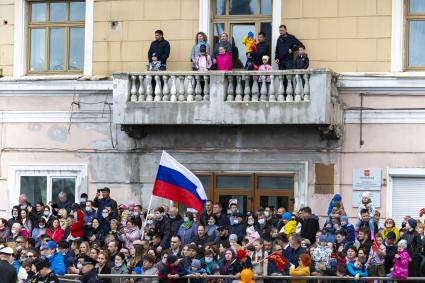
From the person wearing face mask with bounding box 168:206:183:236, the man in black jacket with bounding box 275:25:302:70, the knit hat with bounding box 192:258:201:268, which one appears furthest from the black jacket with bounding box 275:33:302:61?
the knit hat with bounding box 192:258:201:268

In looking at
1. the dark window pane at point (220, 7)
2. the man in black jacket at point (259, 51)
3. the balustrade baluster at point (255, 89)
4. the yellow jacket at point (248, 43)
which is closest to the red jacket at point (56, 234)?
the balustrade baluster at point (255, 89)

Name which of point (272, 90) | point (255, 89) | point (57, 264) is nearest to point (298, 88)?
point (272, 90)

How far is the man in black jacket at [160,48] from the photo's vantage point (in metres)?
35.0

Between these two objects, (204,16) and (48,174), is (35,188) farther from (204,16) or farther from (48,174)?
(204,16)

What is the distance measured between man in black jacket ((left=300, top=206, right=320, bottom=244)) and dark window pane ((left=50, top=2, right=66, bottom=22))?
377 inches

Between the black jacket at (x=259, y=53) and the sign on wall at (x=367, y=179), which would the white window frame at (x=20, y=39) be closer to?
the black jacket at (x=259, y=53)

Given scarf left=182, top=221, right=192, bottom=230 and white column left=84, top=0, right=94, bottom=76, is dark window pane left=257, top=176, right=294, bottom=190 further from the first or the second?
white column left=84, top=0, right=94, bottom=76

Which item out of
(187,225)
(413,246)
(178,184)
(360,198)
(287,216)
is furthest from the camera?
(360,198)

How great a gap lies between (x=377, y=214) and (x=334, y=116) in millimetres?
3973

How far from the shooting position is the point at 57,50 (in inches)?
1451

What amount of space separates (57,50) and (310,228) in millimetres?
9689

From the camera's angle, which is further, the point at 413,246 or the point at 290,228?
the point at 290,228

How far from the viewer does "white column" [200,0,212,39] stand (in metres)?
35.4

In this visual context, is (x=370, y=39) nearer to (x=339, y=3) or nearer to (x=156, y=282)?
(x=339, y=3)
